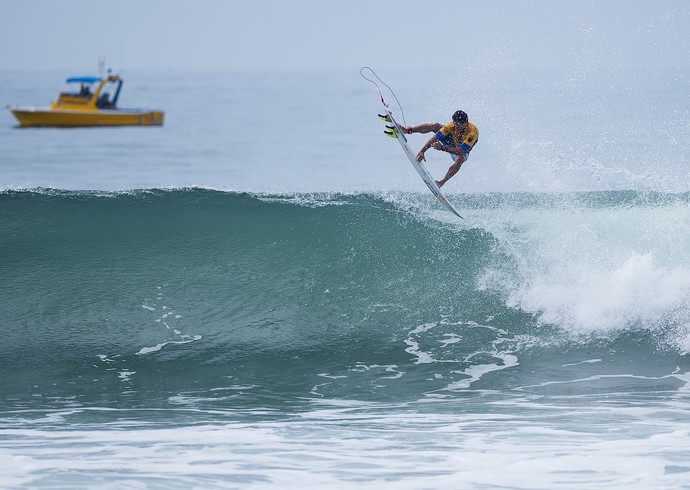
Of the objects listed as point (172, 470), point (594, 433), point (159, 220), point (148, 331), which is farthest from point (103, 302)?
point (594, 433)

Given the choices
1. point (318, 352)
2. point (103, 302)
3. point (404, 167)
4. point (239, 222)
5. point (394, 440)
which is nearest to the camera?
point (394, 440)

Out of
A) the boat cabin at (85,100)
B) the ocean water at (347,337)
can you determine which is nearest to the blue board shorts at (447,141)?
the ocean water at (347,337)

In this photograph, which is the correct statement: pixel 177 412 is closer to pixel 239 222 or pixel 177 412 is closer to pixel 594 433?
pixel 594 433

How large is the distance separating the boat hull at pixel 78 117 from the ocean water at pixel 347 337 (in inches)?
1204

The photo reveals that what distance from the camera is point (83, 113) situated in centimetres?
4428

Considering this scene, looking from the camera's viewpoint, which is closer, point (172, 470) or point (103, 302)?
point (172, 470)

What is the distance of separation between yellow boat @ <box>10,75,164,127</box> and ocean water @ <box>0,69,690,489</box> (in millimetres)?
30714

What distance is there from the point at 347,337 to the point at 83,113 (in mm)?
36581

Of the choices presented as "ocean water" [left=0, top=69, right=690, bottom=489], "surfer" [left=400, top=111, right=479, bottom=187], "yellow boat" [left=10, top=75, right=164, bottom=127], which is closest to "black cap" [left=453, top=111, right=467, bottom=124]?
"surfer" [left=400, top=111, right=479, bottom=187]

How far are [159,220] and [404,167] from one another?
1500 cm

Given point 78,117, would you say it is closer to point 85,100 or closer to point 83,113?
point 83,113

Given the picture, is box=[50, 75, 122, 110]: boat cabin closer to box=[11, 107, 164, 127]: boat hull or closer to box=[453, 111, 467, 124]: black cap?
box=[11, 107, 164, 127]: boat hull

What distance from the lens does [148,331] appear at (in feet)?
35.8

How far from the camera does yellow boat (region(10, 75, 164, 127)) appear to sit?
44281 millimetres
